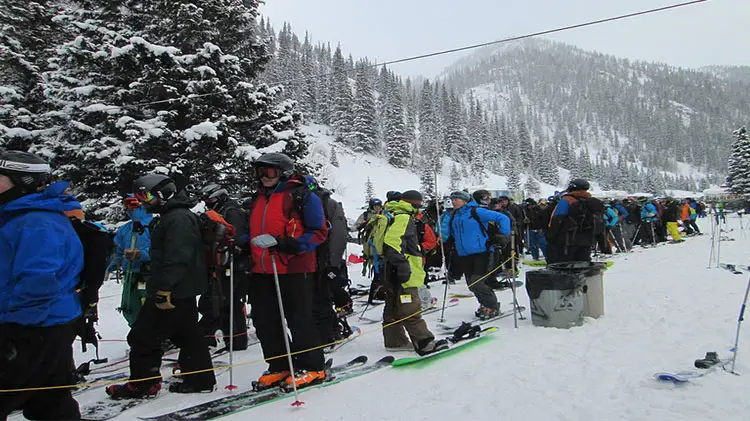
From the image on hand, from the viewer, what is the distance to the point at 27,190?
2746 mm

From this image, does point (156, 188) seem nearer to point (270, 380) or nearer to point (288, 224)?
point (288, 224)

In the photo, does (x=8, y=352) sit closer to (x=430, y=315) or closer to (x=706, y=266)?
(x=430, y=315)

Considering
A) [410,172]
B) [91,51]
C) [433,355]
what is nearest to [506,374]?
[433,355]

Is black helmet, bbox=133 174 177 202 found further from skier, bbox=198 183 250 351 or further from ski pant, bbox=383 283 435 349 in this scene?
ski pant, bbox=383 283 435 349

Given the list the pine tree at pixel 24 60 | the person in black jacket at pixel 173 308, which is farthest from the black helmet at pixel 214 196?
the pine tree at pixel 24 60

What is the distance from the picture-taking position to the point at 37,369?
256cm

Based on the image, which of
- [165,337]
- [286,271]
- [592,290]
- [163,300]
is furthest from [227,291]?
[592,290]

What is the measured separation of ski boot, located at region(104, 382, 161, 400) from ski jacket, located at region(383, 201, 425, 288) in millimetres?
2671

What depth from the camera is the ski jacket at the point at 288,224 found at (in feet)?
12.8

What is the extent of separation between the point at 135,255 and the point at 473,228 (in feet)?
15.3

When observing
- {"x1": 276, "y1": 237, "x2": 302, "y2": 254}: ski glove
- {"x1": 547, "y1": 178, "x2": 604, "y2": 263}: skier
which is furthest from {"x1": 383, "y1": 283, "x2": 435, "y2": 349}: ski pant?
{"x1": 547, "y1": 178, "x2": 604, "y2": 263}: skier

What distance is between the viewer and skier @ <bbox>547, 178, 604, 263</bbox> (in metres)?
6.72

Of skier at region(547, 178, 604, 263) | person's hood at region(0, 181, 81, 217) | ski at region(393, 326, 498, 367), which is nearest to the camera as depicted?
person's hood at region(0, 181, 81, 217)

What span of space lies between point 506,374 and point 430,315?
323 centimetres
